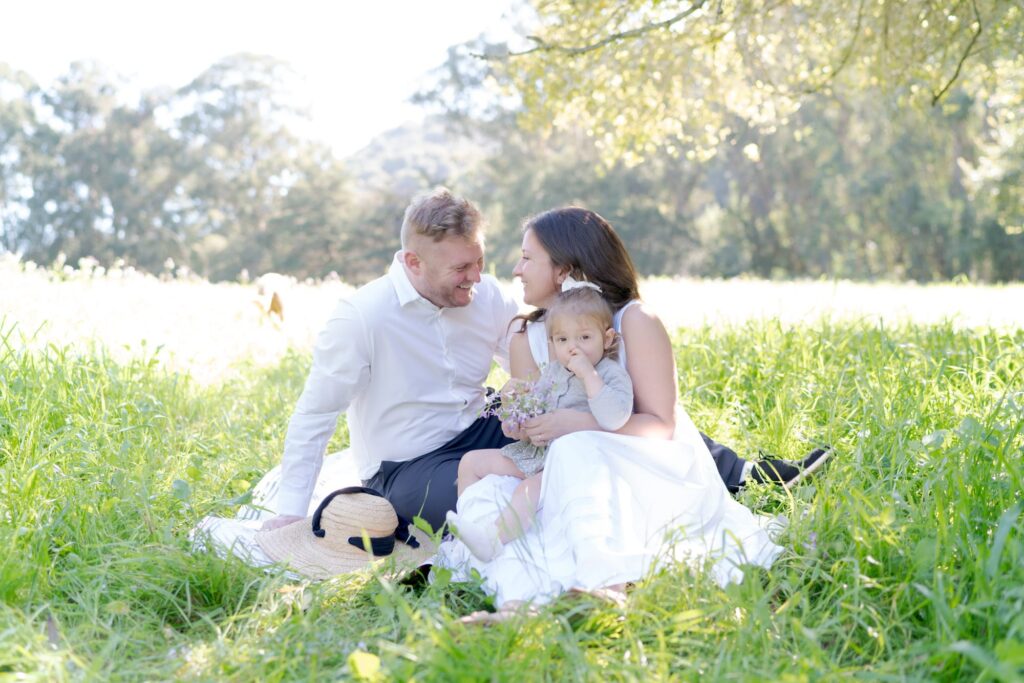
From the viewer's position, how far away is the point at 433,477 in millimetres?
3988

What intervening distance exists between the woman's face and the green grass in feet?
4.07

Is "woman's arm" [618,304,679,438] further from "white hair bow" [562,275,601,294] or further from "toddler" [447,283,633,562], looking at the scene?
"white hair bow" [562,275,601,294]

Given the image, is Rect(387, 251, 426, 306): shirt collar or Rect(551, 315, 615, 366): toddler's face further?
Rect(387, 251, 426, 306): shirt collar

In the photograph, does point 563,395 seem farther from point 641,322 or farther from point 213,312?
point 213,312

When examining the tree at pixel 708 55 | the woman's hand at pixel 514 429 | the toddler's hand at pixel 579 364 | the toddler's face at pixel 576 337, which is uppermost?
the tree at pixel 708 55

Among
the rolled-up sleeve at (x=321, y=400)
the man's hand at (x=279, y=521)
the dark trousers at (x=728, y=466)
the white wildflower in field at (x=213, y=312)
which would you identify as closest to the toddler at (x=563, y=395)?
the rolled-up sleeve at (x=321, y=400)

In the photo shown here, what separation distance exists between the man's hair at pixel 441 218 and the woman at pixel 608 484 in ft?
0.99

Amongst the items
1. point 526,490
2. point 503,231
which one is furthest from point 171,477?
point 503,231

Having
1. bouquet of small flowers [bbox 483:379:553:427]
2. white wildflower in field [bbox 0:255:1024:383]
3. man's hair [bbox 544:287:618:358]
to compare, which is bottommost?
white wildflower in field [bbox 0:255:1024:383]

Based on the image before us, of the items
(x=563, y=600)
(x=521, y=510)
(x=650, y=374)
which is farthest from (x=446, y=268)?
(x=563, y=600)

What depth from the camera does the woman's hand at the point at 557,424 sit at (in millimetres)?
3533

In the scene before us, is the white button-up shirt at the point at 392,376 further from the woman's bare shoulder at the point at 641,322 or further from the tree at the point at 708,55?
the tree at the point at 708,55

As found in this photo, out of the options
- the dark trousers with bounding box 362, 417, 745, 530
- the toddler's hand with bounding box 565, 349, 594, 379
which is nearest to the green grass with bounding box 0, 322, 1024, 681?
the dark trousers with bounding box 362, 417, 745, 530

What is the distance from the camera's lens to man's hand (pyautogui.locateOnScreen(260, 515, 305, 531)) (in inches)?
154
